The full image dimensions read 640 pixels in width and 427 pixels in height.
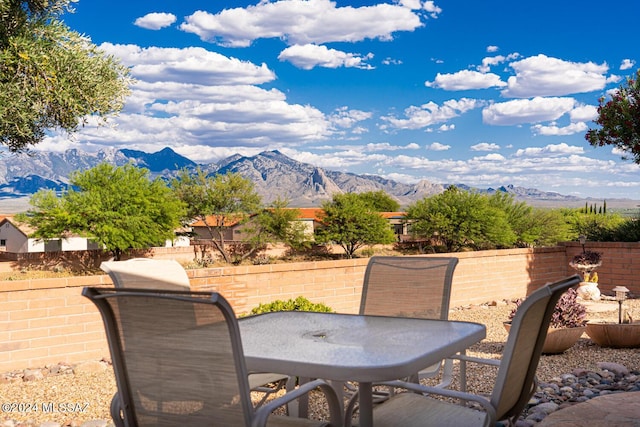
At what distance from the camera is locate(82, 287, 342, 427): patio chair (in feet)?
6.33

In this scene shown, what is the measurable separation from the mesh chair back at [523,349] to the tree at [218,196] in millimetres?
45651

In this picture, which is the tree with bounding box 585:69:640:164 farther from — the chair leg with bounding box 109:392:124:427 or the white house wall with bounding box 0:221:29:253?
the white house wall with bounding box 0:221:29:253

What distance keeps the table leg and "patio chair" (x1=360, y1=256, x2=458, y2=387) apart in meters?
1.32

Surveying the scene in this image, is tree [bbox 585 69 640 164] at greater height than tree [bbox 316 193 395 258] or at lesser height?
greater

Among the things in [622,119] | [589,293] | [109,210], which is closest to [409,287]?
[589,293]

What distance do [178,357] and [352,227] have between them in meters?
42.5

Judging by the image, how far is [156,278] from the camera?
410 cm

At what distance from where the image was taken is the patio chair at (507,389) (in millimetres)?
2303

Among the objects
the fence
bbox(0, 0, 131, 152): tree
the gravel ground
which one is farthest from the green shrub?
bbox(0, 0, 131, 152): tree

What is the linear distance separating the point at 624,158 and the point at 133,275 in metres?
12.2

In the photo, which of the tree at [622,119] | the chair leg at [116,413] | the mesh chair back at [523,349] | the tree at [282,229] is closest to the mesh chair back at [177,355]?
the chair leg at [116,413]

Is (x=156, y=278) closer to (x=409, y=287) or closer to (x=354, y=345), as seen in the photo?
(x=409, y=287)

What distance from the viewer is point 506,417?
8.30 ft

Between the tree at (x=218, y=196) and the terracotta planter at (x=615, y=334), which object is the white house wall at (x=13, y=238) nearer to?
the tree at (x=218, y=196)
